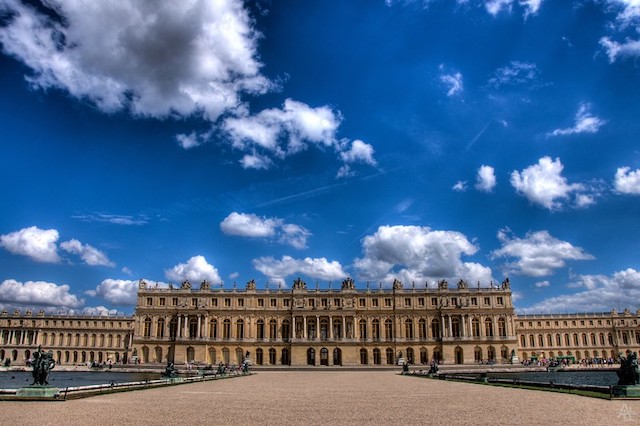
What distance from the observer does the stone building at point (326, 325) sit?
91000 mm

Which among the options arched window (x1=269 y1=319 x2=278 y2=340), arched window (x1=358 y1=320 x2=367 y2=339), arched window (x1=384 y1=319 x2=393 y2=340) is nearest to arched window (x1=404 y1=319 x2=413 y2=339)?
arched window (x1=384 y1=319 x2=393 y2=340)

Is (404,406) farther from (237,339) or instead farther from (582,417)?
(237,339)

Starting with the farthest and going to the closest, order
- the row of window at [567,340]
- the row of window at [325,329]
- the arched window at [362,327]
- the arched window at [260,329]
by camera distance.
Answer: the row of window at [567,340], the arched window at [260,329], the arched window at [362,327], the row of window at [325,329]

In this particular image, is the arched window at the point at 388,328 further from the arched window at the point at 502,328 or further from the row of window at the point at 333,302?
the arched window at the point at 502,328

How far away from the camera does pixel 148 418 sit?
19516 mm

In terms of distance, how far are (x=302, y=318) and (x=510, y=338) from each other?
3527cm

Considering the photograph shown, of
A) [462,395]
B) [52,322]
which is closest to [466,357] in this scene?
[462,395]

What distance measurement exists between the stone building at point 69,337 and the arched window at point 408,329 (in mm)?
61091

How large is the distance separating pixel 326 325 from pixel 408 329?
14.2 metres

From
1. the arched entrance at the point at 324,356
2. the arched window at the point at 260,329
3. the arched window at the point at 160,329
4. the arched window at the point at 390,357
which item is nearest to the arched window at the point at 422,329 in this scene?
the arched window at the point at 390,357

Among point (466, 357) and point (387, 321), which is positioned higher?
point (387, 321)

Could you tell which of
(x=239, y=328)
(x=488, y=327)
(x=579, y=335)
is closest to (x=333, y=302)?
(x=239, y=328)

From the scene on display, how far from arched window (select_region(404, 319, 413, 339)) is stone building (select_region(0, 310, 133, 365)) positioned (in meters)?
61.1

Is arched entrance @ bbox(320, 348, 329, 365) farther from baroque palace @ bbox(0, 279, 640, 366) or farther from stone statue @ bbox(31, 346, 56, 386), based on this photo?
stone statue @ bbox(31, 346, 56, 386)
